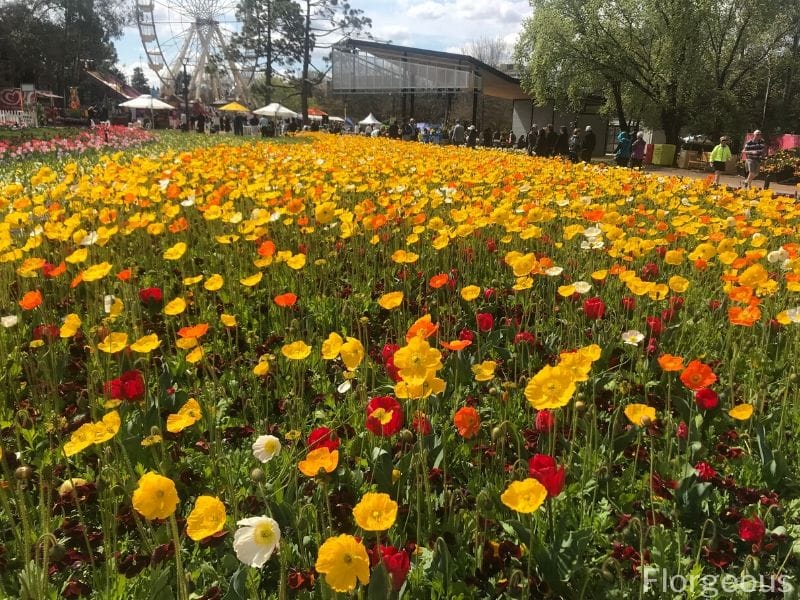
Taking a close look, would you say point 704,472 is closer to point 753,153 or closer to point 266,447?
point 266,447

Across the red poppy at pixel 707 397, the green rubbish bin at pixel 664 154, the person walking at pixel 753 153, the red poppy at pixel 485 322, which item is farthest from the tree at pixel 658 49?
the red poppy at pixel 707 397

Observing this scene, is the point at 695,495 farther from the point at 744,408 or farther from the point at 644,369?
the point at 644,369

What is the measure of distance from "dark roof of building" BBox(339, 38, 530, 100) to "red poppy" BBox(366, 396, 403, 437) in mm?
33030

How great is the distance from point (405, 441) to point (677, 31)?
26782 mm

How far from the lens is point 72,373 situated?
8.61 feet

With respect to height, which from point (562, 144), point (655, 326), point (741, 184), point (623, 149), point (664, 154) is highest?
point (664, 154)

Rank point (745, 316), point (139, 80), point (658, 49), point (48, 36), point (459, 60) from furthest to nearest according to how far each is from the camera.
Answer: point (139, 80)
point (48, 36)
point (459, 60)
point (658, 49)
point (745, 316)

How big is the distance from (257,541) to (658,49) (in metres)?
28.0

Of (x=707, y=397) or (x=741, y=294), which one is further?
(x=741, y=294)

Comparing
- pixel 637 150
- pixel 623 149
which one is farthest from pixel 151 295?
pixel 637 150

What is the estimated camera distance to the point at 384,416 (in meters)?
1.63

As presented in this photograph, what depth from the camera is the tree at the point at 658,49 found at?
2423 cm

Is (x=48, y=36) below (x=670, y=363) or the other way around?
Answer: the other way around

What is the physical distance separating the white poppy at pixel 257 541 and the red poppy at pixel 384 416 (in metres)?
0.52
